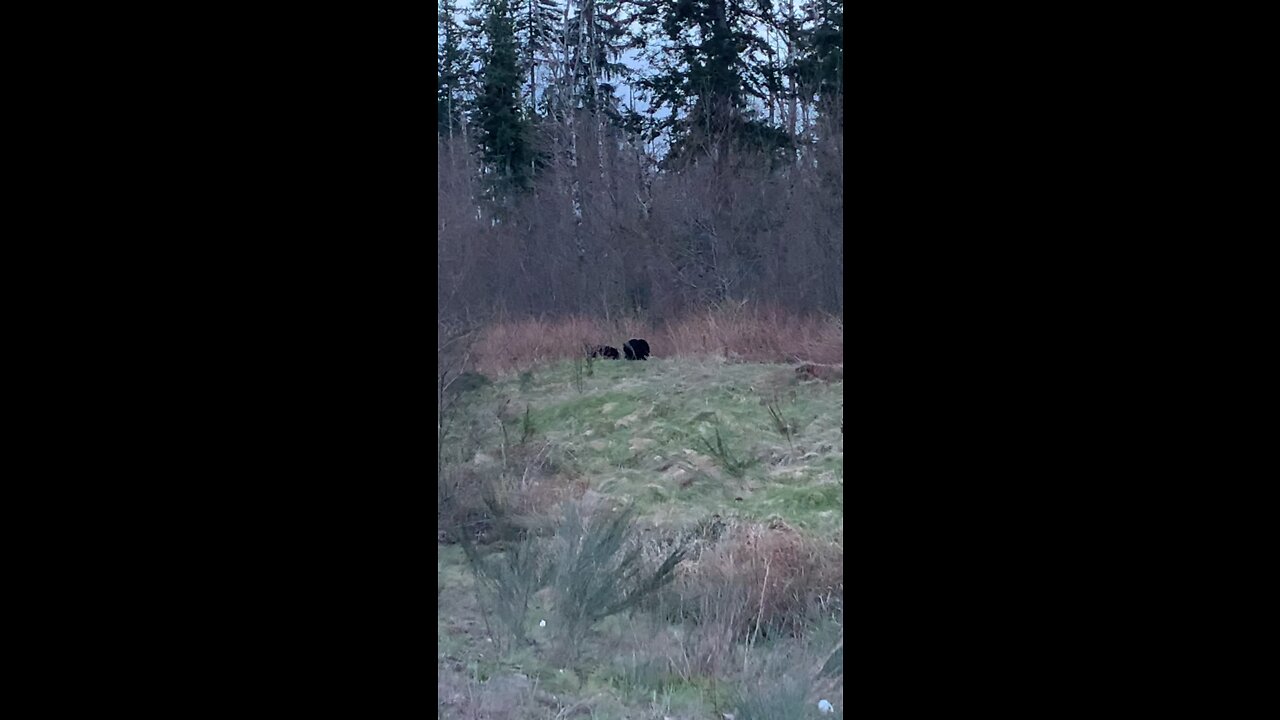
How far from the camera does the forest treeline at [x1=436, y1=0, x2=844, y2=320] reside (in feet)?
18.5

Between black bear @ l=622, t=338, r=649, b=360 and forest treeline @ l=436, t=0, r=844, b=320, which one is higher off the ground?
forest treeline @ l=436, t=0, r=844, b=320

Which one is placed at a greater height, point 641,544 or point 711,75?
point 711,75

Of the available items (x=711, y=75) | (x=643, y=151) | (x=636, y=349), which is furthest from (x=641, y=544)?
(x=711, y=75)

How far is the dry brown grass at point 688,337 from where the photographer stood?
509 centimetres

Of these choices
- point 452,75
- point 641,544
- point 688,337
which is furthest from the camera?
point 452,75

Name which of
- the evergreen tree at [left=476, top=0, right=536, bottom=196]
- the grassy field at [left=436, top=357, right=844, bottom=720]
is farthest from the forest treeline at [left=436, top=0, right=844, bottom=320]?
the grassy field at [left=436, top=357, right=844, bottom=720]

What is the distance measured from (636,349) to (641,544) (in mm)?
2110

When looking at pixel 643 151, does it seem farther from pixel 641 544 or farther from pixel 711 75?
pixel 641 544

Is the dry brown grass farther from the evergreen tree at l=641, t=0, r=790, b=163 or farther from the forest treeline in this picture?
the evergreen tree at l=641, t=0, r=790, b=163

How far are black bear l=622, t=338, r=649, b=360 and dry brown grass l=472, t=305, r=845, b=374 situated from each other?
0.11ft

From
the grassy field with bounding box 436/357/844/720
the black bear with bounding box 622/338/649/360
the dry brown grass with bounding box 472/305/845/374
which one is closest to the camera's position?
the grassy field with bounding box 436/357/844/720

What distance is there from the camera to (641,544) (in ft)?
11.4
